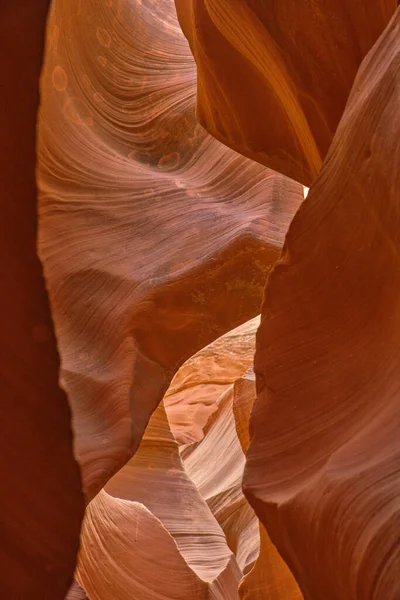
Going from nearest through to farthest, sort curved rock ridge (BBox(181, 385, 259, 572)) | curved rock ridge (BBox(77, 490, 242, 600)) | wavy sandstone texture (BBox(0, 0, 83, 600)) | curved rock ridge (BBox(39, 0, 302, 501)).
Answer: wavy sandstone texture (BBox(0, 0, 83, 600))
curved rock ridge (BBox(39, 0, 302, 501))
curved rock ridge (BBox(77, 490, 242, 600))
curved rock ridge (BBox(181, 385, 259, 572))

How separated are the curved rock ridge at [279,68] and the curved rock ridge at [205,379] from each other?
2786 millimetres

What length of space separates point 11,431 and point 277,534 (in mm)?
824

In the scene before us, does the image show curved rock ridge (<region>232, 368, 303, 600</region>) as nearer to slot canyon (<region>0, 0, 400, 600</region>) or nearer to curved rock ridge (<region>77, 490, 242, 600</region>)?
slot canyon (<region>0, 0, 400, 600</region>)

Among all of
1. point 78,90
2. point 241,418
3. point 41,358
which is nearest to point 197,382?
point 241,418

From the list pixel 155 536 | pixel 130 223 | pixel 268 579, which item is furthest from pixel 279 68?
pixel 268 579

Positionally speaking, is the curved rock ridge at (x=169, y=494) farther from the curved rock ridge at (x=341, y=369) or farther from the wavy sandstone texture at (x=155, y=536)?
the curved rock ridge at (x=341, y=369)

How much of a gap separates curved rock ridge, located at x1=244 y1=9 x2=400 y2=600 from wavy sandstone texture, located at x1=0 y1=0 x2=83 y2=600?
0.64m

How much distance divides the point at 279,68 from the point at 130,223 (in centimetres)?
74

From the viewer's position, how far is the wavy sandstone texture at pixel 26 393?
2281 millimetres

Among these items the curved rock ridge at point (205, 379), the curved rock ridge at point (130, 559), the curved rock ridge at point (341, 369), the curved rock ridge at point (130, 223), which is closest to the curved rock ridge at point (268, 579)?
the curved rock ridge at point (130, 559)

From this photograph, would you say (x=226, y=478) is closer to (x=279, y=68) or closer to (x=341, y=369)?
(x=279, y=68)

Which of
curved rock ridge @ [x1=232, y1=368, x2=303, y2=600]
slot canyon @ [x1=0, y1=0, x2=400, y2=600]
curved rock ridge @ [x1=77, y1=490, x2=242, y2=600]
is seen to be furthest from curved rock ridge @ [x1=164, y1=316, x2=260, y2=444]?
curved rock ridge @ [x1=77, y1=490, x2=242, y2=600]

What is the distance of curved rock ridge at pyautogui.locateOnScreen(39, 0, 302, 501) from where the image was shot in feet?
9.25

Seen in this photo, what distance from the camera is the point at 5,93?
247cm
